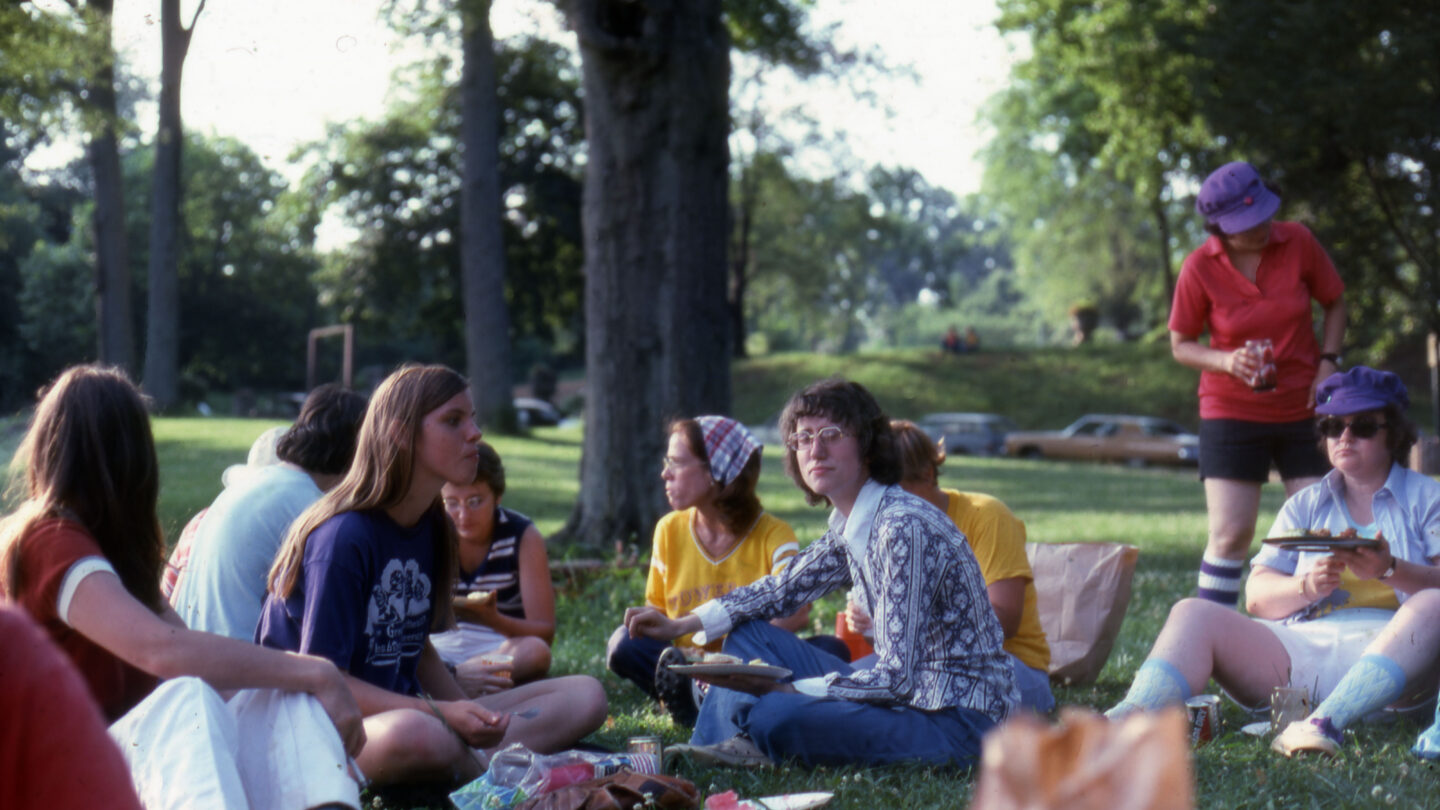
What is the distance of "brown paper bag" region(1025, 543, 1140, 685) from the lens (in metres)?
5.71

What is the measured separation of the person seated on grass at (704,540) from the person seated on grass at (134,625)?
2.25 meters

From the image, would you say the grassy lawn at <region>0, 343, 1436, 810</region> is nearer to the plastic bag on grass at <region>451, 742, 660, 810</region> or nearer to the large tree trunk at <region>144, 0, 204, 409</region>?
the plastic bag on grass at <region>451, 742, 660, 810</region>

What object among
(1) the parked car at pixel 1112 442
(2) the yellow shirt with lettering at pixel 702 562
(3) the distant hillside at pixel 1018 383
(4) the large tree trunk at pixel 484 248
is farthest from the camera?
(3) the distant hillside at pixel 1018 383

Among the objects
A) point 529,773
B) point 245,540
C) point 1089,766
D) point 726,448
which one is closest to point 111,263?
point 726,448

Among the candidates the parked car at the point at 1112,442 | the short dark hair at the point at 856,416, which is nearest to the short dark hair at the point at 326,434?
the short dark hair at the point at 856,416

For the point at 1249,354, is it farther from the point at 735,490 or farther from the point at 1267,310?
the point at 735,490

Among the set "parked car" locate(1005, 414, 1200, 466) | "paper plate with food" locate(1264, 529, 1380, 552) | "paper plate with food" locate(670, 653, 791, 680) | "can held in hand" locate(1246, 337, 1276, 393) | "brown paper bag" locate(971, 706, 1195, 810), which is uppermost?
"can held in hand" locate(1246, 337, 1276, 393)

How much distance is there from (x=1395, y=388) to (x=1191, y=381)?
114 feet

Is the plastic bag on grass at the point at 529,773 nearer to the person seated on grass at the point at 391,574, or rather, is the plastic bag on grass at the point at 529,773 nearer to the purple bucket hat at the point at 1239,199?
the person seated on grass at the point at 391,574

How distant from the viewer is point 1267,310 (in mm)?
5613

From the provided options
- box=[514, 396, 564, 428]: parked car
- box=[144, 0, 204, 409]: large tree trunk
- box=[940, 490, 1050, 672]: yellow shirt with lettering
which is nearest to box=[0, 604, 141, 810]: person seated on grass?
box=[940, 490, 1050, 672]: yellow shirt with lettering

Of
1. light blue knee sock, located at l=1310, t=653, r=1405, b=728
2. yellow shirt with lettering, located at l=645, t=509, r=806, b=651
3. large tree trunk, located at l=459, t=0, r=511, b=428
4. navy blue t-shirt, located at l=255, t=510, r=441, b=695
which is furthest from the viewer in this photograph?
large tree trunk, located at l=459, t=0, r=511, b=428

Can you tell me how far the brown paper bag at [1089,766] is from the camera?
626 millimetres

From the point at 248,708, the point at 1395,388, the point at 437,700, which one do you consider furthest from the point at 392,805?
the point at 1395,388
